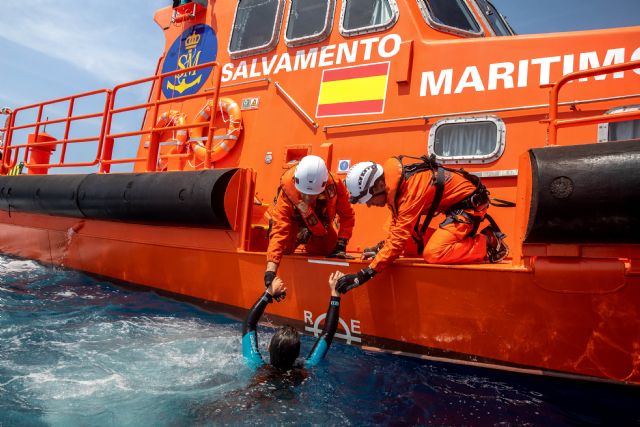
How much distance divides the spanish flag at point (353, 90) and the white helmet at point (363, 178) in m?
0.96

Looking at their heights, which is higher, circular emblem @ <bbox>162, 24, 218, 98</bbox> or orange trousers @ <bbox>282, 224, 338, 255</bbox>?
circular emblem @ <bbox>162, 24, 218, 98</bbox>

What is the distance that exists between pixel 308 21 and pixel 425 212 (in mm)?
2437

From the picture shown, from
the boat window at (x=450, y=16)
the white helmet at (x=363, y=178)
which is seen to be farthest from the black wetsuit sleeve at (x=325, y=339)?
the boat window at (x=450, y=16)

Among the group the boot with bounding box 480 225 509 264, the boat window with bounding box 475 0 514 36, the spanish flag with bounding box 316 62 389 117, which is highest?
the boat window with bounding box 475 0 514 36

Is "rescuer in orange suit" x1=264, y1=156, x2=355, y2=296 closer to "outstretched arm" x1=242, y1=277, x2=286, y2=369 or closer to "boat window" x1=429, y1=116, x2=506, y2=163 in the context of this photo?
"outstretched arm" x1=242, y1=277, x2=286, y2=369

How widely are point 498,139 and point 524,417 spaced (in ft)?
6.45

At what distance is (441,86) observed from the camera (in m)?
4.13

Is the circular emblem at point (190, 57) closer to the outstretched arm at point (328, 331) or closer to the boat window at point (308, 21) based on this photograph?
the boat window at point (308, 21)

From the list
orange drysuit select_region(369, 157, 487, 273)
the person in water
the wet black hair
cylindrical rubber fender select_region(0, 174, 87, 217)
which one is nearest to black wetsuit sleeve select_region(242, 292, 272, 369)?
the person in water

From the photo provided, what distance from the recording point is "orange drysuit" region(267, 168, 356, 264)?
3902 millimetres

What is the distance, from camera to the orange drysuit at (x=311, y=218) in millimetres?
3902

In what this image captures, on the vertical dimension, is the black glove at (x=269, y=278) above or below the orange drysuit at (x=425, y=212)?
below

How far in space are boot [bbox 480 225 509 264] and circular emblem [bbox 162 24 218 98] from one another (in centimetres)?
364

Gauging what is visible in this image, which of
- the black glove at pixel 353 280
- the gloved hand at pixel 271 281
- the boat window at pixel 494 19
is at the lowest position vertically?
the gloved hand at pixel 271 281
